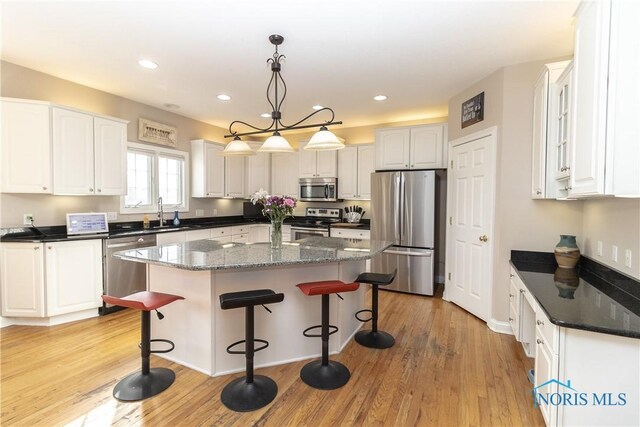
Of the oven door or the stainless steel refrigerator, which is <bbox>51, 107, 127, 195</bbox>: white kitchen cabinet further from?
the stainless steel refrigerator

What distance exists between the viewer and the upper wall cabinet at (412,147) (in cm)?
453

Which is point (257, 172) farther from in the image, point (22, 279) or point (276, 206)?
point (22, 279)

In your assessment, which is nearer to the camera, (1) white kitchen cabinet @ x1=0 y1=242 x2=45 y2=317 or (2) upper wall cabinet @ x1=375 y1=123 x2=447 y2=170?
(1) white kitchen cabinet @ x1=0 y1=242 x2=45 y2=317

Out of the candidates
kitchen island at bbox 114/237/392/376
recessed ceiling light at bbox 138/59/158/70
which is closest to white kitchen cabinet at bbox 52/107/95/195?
recessed ceiling light at bbox 138/59/158/70

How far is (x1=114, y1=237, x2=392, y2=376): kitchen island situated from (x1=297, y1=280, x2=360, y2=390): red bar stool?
7.4 inches

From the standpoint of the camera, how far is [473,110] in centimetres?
355

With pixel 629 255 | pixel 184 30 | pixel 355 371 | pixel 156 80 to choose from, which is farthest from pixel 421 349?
pixel 156 80

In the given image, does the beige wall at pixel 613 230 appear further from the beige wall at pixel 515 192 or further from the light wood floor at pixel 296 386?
the light wood floor at pixel 296 386

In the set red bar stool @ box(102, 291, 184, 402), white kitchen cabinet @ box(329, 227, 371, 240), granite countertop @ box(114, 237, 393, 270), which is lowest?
red bar stool @ box(102, 291, 184, 402)

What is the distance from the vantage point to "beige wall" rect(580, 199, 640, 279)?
1.85 meters

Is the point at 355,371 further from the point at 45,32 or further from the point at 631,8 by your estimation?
the point at 45,32

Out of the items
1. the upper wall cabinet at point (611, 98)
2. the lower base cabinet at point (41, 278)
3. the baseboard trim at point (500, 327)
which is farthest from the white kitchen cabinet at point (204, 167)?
the upper wall cabinet at point (611, 98)

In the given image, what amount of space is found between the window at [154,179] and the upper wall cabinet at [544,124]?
4.86 meters

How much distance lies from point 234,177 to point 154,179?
150 cm
